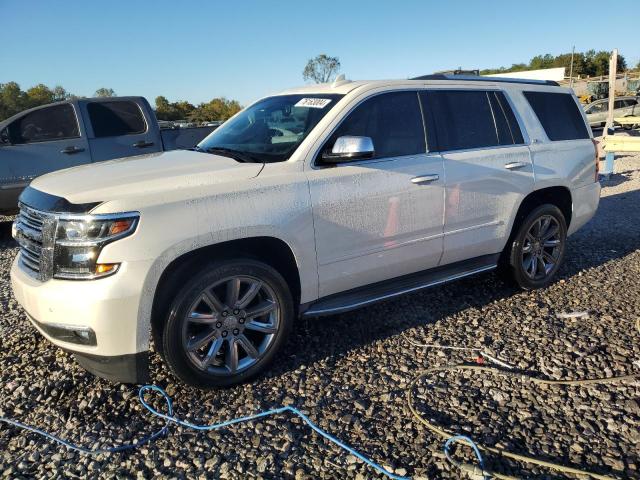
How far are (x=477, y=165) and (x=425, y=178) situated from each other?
0.62 meters

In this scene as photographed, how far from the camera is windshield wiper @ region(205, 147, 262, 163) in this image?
135 inches

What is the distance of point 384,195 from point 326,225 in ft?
1.72

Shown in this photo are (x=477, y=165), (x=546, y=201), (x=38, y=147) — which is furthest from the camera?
(x=38, y=147)

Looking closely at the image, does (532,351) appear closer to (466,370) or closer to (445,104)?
(466,370)

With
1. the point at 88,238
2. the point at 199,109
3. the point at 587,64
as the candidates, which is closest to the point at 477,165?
the point at 88,238

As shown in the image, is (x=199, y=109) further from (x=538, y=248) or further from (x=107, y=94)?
(x=538, y=248)

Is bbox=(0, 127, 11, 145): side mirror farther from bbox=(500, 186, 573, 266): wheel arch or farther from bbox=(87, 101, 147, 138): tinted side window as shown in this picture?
bbox=(500, 186, 573, 266): wheel arch

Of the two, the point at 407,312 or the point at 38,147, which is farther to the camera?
the point at 38,147

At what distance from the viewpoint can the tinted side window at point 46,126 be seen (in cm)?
725

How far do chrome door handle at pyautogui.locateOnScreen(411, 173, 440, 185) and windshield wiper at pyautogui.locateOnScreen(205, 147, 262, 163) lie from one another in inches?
46.8

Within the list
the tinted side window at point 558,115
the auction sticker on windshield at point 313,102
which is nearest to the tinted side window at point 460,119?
the tinted side window at point 558,115

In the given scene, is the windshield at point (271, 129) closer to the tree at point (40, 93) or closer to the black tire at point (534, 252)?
the black tire at point (534, 252)

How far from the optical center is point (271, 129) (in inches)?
150

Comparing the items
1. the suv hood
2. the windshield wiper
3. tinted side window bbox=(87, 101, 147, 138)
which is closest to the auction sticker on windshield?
the windshield wiper
